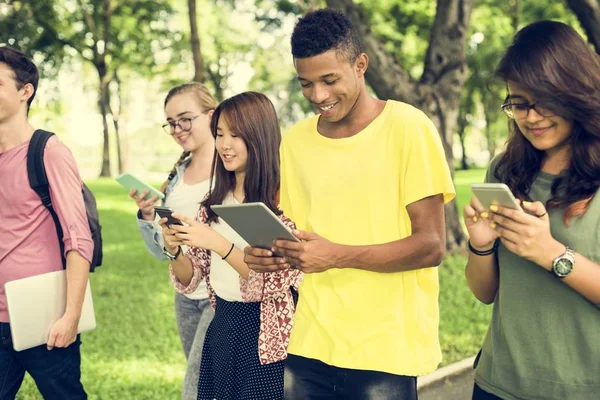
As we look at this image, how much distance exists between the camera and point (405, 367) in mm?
2633

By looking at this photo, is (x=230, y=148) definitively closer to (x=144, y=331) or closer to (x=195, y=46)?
(x=144, y=331)

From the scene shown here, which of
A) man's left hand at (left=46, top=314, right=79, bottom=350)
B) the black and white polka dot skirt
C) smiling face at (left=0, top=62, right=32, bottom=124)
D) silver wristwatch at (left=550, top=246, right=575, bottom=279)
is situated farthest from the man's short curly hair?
man's left hand at (left=46, top=314, right=79, bottom=350)

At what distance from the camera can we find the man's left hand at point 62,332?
335 centimetres

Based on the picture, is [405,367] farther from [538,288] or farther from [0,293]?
[0,293]

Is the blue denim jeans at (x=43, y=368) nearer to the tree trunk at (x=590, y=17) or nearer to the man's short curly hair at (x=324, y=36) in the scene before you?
the man's short curly hair at (x=324, y=36)

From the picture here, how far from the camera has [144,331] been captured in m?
8.25

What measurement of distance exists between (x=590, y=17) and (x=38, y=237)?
8.90 meters

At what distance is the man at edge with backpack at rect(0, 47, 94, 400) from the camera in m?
3.37

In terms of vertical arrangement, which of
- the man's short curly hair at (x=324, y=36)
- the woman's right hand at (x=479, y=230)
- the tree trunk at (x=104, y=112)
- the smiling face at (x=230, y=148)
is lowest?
the tree trunk at (x=104, y=112)

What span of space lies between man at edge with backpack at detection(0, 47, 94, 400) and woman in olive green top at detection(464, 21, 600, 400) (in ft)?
5.88

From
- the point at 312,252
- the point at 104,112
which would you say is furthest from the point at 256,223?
the point at 104,112

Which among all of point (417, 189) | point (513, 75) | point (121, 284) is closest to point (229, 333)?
point (417, 189)

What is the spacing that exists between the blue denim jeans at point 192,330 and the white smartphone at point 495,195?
6.35 ft

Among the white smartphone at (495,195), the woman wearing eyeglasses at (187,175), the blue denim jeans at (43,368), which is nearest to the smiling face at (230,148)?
the woman wearing eyeglasses at (187,175)
